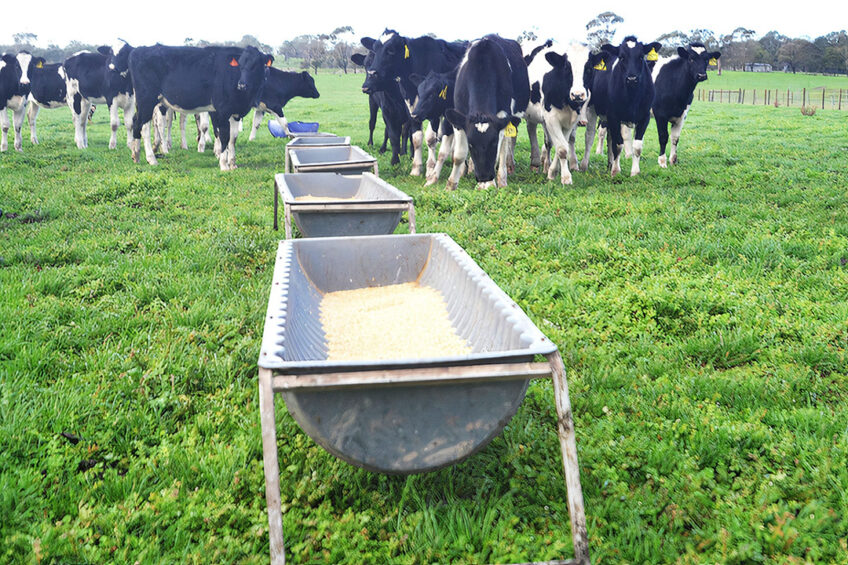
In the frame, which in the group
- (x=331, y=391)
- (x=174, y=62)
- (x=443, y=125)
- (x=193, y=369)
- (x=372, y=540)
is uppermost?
(x=174, y=62)

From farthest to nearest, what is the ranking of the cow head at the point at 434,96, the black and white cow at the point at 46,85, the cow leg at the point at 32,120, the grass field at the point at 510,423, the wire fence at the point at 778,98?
the wire fence at the point at 778,98, the black and white cow at the point at 46,85, the cow leg at the point at 32,120, the cow head at the point at 434,96, the grass field at the point at 510,423

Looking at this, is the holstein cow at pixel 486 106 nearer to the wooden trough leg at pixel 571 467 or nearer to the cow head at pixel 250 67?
the cow head at pixel 250 67

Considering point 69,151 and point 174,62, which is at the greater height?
point 174,62

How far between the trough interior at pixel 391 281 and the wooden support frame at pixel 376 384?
0.34 meters

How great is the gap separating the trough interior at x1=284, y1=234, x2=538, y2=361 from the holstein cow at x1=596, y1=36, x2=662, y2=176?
707 cm

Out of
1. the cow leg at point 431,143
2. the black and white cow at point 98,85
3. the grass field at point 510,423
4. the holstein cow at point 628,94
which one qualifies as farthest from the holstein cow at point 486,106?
the black and white cow at point 98,85

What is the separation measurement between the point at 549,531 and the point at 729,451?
97 cm

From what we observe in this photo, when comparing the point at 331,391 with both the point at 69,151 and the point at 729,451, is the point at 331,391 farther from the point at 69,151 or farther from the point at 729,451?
the point at 69,151

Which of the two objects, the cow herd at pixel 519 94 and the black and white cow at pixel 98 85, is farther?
the black and white cow at pixel 98 85

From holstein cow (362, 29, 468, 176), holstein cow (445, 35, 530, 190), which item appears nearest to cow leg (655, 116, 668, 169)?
holstein cow (445, 35, 530, 190)

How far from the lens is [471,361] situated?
2133mm

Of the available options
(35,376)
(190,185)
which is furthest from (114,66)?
(35,376)

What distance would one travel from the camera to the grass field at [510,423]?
7.91ft

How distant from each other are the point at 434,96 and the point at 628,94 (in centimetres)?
302
